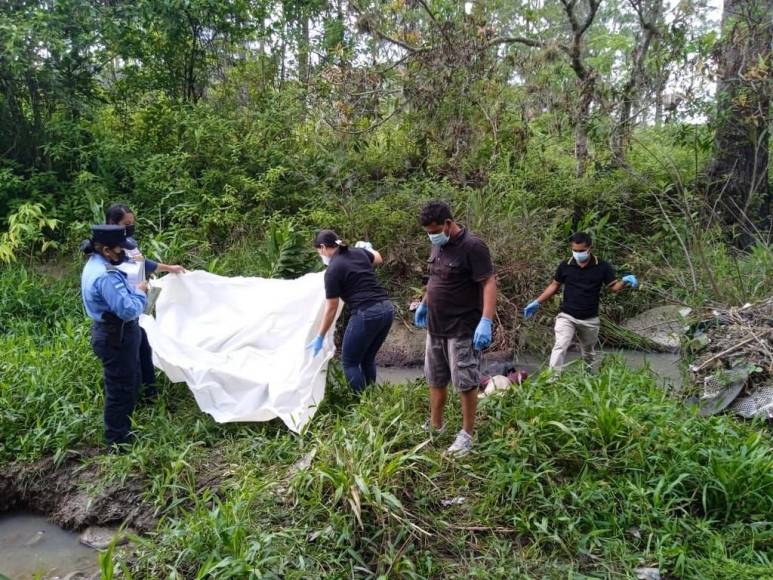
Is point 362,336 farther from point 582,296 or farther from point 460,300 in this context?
point 582,296

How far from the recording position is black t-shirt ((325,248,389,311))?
4.00 m

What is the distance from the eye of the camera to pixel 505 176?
7.51 m

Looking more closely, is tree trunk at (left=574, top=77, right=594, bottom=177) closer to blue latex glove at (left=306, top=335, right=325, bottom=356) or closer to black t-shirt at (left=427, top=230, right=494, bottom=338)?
black t-shirt at (left=427, top=230, right=494, bottom=338)

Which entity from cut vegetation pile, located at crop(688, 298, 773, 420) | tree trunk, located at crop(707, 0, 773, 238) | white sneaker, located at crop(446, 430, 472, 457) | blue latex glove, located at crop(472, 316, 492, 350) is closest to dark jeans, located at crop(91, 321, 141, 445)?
white sneaker, located at crop(446, 430, 472, 457)

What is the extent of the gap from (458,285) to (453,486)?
3.72 ft

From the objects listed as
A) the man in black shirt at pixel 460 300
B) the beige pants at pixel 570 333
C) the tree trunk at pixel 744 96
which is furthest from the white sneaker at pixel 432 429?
the tree trunk at pixel 744 96

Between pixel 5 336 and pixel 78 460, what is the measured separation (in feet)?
7.28

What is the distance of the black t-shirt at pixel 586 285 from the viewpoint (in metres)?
4.78

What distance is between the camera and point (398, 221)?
698 centimetres

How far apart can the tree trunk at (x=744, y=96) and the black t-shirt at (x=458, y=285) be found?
3254 millimetres

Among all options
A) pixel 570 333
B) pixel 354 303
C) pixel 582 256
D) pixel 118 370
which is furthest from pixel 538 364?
pixel 118 370

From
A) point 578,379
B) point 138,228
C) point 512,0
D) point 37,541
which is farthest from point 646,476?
point 512,0

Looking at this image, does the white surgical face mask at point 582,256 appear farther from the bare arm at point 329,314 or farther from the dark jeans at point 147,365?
the dark jeans at point 147,365

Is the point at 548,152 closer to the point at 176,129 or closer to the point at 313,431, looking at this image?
the point at 176,129
